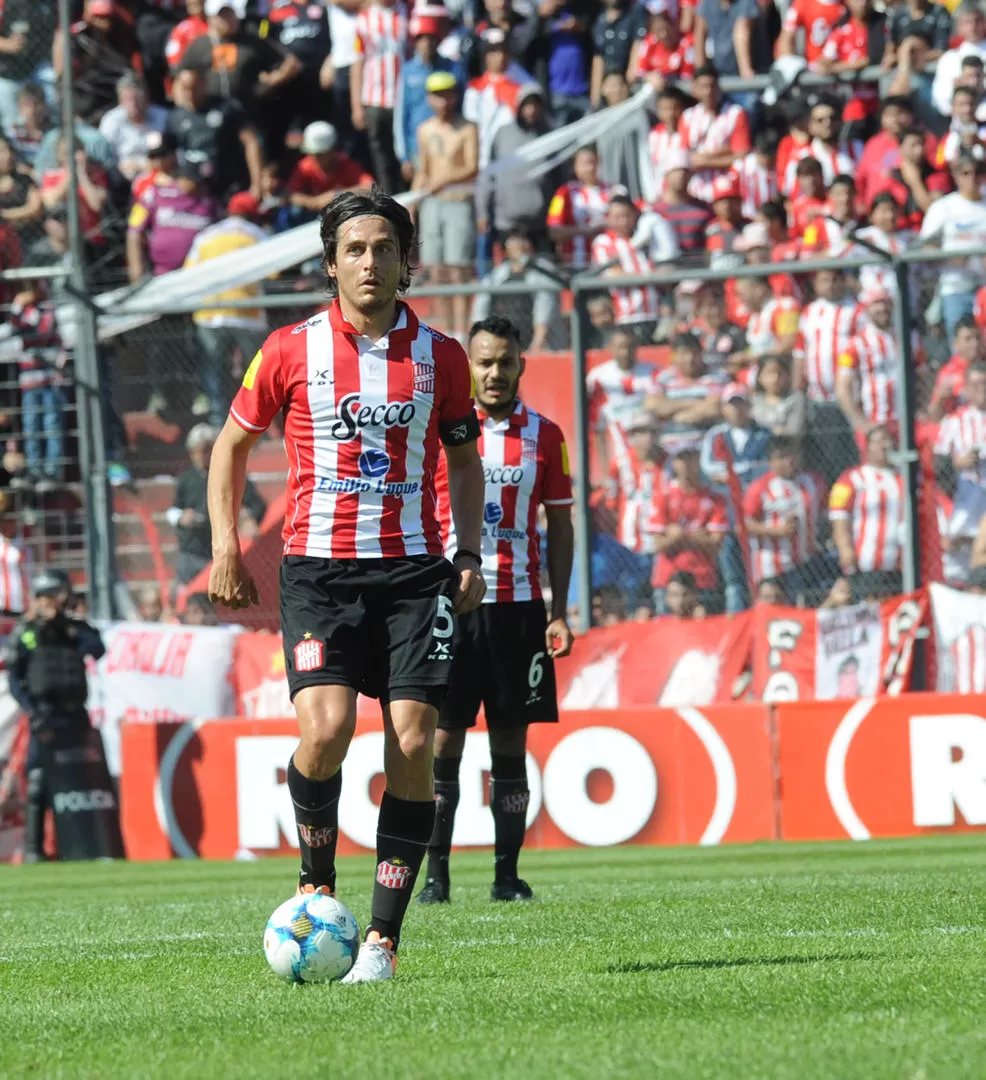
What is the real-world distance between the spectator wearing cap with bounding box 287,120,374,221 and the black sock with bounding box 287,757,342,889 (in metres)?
12.8

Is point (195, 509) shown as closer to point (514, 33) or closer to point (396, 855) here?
point (514, 33)

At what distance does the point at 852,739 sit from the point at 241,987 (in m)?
8.08

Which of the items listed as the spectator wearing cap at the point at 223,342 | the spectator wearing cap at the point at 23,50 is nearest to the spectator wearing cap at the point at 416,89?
the spectator wearing cap at the point at 223,342

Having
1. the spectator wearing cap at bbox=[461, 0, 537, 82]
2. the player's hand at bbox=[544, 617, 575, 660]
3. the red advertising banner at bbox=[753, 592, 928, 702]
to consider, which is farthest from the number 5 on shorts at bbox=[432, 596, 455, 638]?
the spectator wearing cap at bbox=[461, 0, 537, 82]

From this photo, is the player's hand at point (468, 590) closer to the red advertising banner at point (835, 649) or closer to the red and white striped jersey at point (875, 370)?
the red advertising banner at point (835, 649)

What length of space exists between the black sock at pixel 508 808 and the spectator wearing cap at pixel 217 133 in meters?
10.9

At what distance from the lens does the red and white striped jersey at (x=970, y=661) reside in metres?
13.2

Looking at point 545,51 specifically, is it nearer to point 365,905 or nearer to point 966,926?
point 365,905

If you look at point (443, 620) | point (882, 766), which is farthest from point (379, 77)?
point (443, 620)

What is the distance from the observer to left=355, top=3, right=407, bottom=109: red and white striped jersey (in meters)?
18.8

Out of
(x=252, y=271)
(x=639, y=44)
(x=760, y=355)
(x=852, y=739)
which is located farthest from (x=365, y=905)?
(x=639, y=44)

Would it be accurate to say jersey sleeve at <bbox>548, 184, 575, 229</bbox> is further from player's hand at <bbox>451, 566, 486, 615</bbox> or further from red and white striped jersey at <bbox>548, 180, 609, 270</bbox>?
player's hand at <bbox>451, 566, 486, 615</bbox>

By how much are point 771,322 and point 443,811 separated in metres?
6.28

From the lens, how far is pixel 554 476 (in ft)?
29.8
